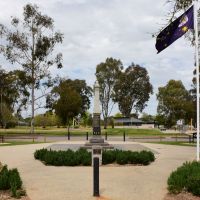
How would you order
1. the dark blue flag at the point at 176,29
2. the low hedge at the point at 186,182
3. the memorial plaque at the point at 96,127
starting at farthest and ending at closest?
the memorial plaque at the point at 96,127 < the dark blue flag at the point at 176,29 < the low hedge at the point at 186,182

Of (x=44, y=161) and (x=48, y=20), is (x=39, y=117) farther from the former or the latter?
(x=44, y=161)

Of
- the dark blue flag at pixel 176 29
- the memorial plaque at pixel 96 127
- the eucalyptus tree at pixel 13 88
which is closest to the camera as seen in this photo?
the dark blue flag at pixel 176 29

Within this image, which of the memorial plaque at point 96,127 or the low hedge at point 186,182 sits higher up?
the memorial plaque at point 96,127

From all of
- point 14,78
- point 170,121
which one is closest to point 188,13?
point 14,78

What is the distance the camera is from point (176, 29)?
1523cm

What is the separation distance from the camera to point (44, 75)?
194 feet

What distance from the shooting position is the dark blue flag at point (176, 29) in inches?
597

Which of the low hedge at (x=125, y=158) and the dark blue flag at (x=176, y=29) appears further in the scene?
the low hedge at (x=125, y=158)

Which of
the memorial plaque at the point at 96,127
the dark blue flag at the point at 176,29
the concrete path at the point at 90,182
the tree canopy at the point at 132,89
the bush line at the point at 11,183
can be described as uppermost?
the tree canopy at the point at 132,89

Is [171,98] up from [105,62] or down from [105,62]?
down

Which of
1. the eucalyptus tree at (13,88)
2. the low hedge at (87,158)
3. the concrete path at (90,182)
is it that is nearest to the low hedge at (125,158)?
the low hedge at (87,158)

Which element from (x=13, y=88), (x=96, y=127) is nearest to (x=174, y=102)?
(x=13, y=88)

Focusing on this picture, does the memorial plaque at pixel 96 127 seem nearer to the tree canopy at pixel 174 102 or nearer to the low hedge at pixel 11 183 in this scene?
the low hedge at pixel 11 183

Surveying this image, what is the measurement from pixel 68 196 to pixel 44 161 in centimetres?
766
